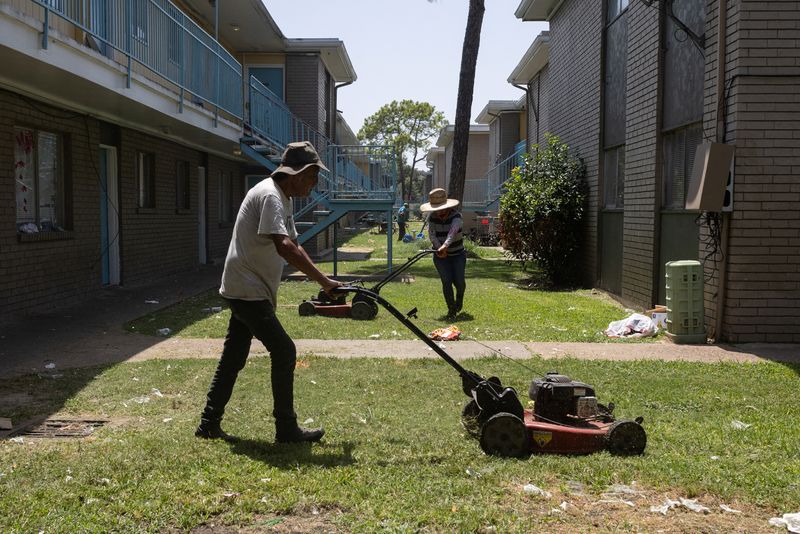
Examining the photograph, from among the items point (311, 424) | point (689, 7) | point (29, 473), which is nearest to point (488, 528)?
point (311, 424)

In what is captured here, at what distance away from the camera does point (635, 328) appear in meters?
9.91

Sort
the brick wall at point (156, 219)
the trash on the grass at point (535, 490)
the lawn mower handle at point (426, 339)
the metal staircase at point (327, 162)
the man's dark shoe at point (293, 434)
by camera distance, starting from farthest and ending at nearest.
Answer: the metal staircase at point (327, 162), the brick wall at point (156, 219), the man's dark shoe at point (293, 434), the lawn mower handle at point (426, 339), the trash on the grass at point (535, 490)

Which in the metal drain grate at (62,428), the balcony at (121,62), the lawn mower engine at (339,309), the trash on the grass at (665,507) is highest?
the balcony at (121,62)

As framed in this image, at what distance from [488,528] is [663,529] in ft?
2.82

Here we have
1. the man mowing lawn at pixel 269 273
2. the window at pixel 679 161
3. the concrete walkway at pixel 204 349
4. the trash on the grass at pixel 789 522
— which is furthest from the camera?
the window at pixel 679 161

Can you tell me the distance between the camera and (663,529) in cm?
389

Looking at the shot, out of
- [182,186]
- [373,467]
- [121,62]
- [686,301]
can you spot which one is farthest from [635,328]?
[182,186]

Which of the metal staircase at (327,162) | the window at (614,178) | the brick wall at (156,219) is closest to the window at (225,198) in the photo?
the brick wall at (156,219)

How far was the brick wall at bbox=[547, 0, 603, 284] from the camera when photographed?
50.2 ft

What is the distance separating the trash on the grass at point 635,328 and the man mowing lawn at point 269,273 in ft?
18.6

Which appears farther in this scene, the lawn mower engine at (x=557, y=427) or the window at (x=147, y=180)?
the window at (x=147, y=180)

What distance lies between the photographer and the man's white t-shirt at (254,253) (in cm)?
499

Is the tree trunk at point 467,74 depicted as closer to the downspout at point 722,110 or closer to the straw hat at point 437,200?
the straw hat at point 437,200

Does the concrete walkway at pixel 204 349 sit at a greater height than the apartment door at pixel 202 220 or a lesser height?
lesser
